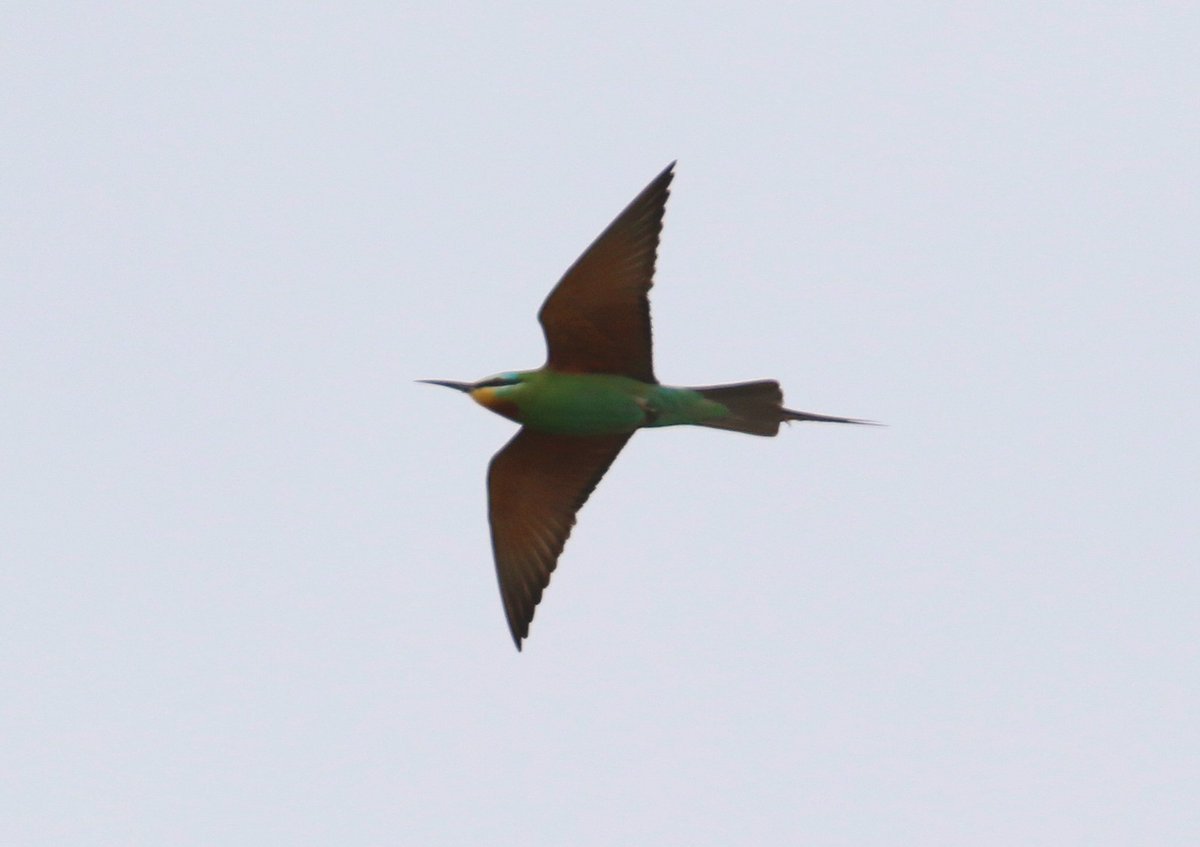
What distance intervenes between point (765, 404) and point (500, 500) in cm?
151

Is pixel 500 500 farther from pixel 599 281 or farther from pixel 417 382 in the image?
pixel 599 281

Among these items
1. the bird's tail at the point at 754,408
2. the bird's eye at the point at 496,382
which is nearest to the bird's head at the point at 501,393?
the bird's eye at the point at 496,382

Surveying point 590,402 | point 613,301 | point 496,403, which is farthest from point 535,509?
point 613,301

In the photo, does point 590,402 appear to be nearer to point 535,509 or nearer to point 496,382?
point 496,382

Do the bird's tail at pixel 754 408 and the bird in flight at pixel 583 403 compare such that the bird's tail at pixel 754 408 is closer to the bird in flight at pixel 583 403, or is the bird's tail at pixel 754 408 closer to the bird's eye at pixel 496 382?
the bird in flight at pixel 583 403

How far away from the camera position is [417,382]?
10.3 meters

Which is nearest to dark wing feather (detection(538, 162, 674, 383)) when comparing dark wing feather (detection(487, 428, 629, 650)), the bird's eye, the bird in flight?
the bird in flight

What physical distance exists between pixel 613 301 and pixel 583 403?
58cm

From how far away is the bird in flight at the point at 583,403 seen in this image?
969cm

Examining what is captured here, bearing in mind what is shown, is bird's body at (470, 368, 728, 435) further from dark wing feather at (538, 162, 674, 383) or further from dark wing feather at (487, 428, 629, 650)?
dark wing feather at (487, 428, 629, 650)

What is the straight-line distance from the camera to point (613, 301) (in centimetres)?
977

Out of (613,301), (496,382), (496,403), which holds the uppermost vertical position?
(613,301)

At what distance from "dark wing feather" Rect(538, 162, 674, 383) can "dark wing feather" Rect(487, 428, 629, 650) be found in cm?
63

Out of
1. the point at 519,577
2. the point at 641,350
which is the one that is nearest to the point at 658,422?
the point at 641,350
